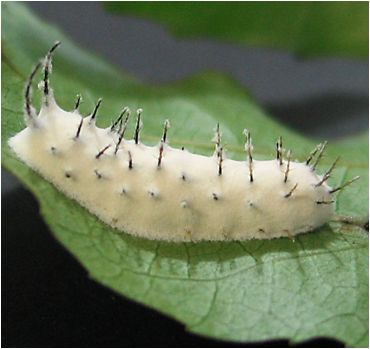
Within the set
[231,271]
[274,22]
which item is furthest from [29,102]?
[274,22]

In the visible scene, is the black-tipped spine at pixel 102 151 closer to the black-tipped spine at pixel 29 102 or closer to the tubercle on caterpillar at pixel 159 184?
the tubercle on caterpillar at pixel 159 184

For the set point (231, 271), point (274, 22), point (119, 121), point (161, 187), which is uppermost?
point (274, 22)

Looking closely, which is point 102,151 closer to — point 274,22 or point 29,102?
point 29,102

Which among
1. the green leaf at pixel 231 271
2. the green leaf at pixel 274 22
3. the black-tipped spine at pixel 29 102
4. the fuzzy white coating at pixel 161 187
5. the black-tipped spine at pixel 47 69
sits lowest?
the green leaf at pixel 231 271

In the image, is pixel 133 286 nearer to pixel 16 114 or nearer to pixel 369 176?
pixel 16 114

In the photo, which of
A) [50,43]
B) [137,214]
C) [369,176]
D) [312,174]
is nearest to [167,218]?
[137,214]

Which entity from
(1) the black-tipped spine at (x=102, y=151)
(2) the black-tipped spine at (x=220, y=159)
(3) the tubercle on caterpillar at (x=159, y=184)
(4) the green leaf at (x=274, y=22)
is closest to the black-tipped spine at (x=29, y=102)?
(3) the tubercle on caterpillar at (x=159, y=184)

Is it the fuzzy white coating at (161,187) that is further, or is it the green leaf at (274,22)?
the green leaf at (274,22)

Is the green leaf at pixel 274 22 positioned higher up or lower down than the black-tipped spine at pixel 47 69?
higher up

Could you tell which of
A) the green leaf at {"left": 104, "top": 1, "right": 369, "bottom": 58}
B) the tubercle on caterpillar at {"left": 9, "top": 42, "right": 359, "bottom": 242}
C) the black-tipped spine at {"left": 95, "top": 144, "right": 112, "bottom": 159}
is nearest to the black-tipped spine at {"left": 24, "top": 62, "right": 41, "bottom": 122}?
the tubercle on caterpillar at {"left": 9, "top": 42, "right": 359, "bottom": 242}
